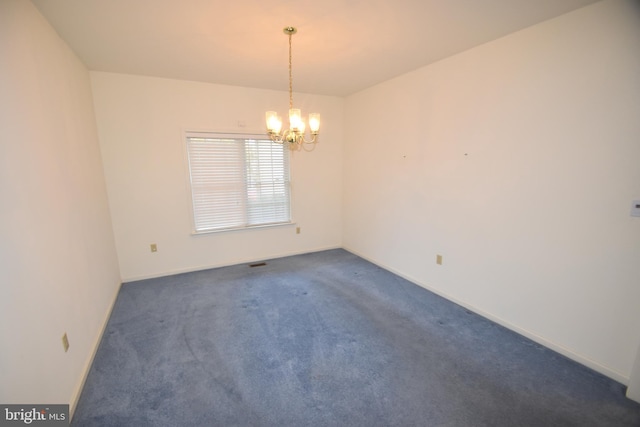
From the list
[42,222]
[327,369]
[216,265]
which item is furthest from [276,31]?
[216,265]

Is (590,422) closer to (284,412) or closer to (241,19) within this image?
(284,412)

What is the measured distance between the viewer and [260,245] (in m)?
4.34

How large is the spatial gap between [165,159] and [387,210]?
10.0 feet

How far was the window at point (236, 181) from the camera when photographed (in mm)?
3764

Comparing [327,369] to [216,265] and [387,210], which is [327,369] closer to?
[387,210]

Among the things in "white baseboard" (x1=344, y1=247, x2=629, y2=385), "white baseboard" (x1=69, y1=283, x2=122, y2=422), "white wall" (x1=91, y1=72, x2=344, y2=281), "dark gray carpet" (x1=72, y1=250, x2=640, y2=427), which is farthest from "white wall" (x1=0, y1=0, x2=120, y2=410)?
"white baseboard" (x1=344, y1=247, x2=629, y2=385)

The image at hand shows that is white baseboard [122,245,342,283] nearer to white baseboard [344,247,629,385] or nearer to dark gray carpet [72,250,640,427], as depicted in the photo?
dark gray carpet [72,250,640,427]

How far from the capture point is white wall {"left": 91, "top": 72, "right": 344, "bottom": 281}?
3.27 meters

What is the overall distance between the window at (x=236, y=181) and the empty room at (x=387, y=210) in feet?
0.19

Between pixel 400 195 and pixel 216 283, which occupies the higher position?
pixel 400 195

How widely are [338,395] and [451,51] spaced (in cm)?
313

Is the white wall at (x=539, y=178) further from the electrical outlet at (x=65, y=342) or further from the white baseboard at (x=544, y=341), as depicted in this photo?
the electrical outlet at (x=65, y=342)

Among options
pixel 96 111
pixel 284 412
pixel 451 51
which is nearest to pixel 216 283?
pixel 284 412

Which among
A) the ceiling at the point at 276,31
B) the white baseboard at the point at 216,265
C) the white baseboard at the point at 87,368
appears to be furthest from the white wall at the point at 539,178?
the white baseboard at the point at 87,368
